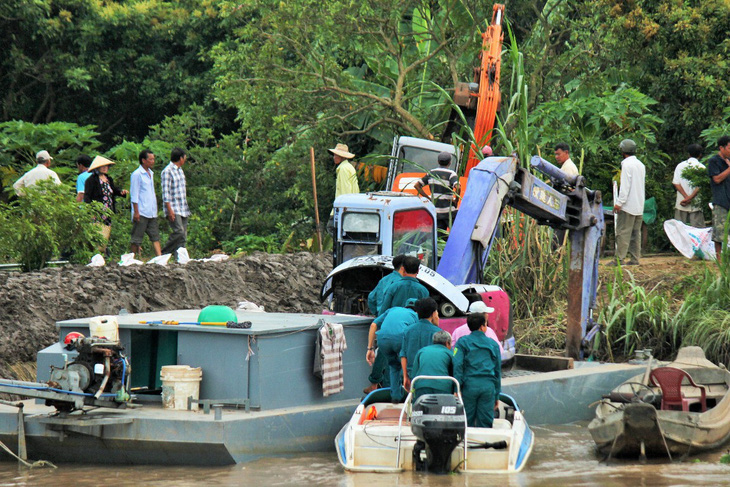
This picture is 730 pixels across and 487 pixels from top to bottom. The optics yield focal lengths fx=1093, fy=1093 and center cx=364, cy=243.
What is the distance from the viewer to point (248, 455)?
10.1 meters

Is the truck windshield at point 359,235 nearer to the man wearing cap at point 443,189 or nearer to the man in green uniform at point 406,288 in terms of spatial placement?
the man wearing cap at point 443,189

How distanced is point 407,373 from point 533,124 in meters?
10.1

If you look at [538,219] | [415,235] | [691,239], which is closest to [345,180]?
[415,235]

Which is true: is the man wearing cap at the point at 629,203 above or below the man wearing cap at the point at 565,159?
below

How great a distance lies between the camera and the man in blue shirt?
1009 centimetres

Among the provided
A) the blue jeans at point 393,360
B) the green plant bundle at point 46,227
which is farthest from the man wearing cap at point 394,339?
the green plant bundle at point 46,227

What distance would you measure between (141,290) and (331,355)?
4842 mm

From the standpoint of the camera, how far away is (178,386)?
34.0 ft

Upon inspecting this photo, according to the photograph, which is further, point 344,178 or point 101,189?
point 344,178

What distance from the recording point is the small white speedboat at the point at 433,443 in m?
9.41

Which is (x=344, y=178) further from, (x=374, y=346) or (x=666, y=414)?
(x=666, y=414)

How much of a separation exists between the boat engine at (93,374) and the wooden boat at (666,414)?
15.3ft

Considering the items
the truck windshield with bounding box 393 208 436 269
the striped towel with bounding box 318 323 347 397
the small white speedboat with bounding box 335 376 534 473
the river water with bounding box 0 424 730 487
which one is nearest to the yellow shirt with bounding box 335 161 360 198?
the truck windshield with bounding box 393 208 436 269

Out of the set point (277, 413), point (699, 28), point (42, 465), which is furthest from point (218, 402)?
point (699, 28)
